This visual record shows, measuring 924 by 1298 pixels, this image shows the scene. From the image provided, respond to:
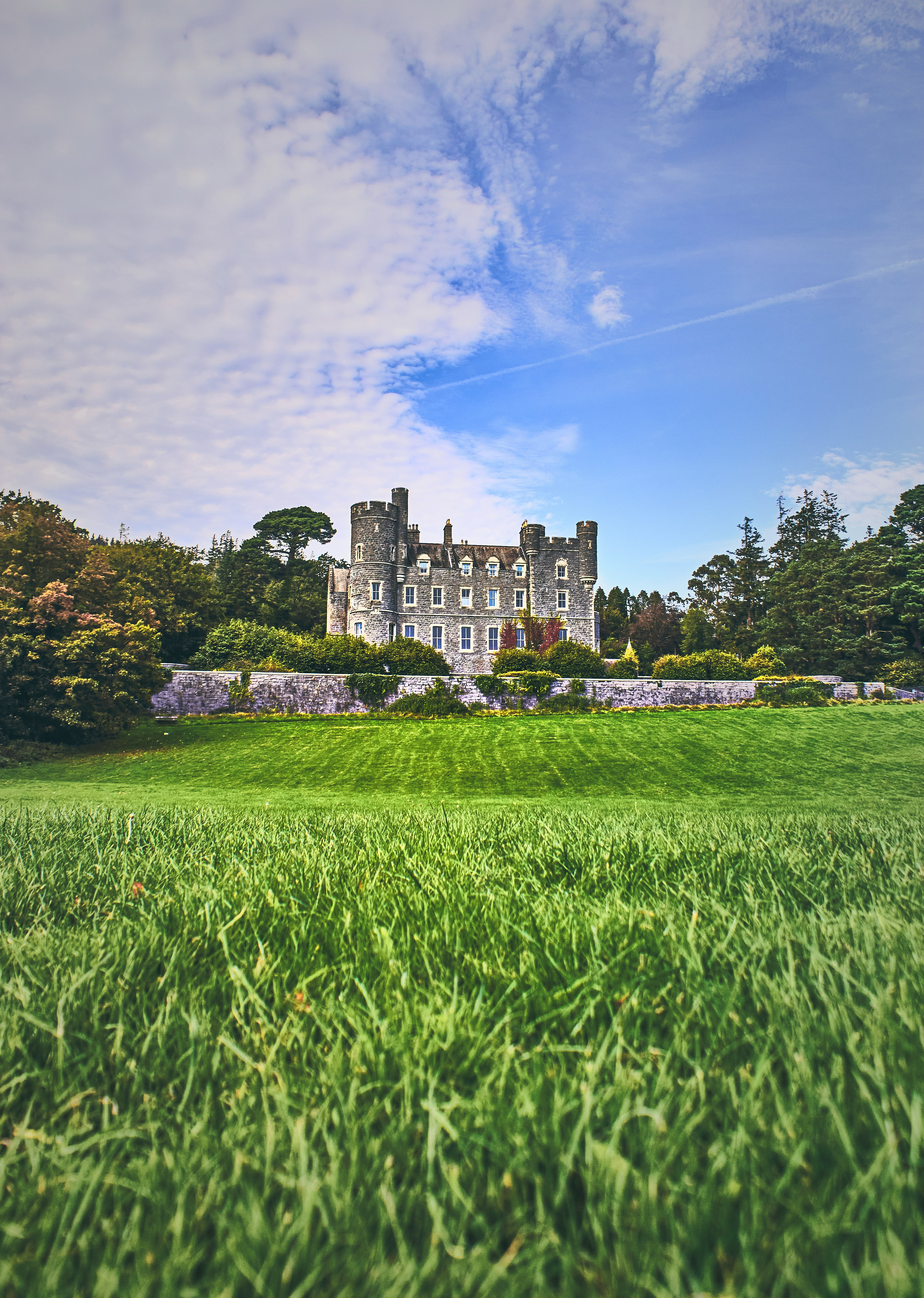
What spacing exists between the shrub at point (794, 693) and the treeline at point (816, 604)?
624cm

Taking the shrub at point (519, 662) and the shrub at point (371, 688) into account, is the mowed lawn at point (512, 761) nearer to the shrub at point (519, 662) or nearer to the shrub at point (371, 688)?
the shrub at point (371, 688)

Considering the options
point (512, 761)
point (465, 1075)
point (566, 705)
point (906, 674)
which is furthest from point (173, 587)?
point (465, 1075)

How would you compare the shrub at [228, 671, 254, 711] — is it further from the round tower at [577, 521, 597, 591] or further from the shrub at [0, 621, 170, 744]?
the round tower at [577, 521, 597, 591]

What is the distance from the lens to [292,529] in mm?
65375

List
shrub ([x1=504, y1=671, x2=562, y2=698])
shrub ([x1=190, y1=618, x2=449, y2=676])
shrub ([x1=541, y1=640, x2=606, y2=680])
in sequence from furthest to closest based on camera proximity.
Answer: shrub ([x1=190, y1=618, x2=449, y2=676])
shrub ([x1=541, y1=640, x2=606, y2=680])
shrub ([x1=504, y1=671, x2=562, y2=698])

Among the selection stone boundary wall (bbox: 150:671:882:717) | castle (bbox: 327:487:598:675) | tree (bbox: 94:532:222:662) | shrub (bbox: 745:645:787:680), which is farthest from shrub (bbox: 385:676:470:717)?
castle (bbox: 327:487:598:675)

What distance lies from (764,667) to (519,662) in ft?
41.4

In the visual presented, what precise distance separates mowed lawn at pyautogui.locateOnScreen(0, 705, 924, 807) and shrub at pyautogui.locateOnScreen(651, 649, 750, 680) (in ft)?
25.4

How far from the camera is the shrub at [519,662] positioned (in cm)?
3161

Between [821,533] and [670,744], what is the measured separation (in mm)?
42891

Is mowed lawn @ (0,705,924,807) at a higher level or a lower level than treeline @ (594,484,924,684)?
lower

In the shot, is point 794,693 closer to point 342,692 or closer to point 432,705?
point 432,705

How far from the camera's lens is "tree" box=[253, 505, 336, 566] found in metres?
65.2

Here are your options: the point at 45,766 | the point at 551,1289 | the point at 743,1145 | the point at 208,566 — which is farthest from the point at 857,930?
the point at 208,566
